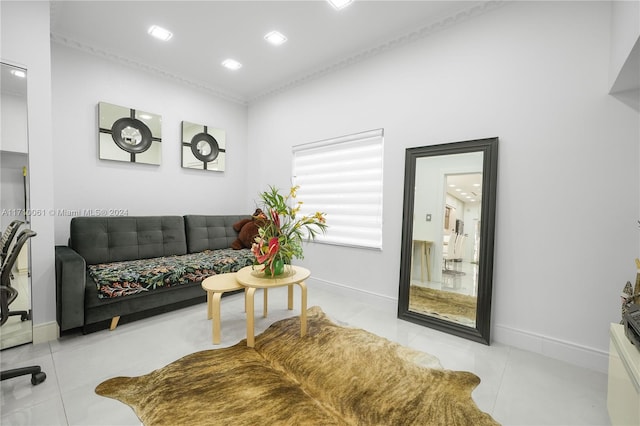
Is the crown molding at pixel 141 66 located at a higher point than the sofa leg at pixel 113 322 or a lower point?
higher

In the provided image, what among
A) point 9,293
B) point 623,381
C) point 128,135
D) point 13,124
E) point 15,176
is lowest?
point 623,381

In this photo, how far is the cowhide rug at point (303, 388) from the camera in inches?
58.1

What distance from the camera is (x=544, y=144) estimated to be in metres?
2.17

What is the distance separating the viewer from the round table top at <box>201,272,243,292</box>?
2.34 metres

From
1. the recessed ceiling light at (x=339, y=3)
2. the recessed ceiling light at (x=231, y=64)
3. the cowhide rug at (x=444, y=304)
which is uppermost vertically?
the recessed ceiling light at (x=339, y=3)

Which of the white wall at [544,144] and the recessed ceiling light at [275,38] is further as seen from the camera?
the recessed ceiling light at [275,38]

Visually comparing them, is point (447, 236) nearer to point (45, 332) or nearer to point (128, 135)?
point (45, 332)

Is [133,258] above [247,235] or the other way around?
the other way around

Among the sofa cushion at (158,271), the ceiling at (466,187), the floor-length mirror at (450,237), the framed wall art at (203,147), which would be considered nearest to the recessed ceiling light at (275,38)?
the framed wall art at (203,147)

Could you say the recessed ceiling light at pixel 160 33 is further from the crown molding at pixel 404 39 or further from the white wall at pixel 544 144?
the white wall at pixel 544 144

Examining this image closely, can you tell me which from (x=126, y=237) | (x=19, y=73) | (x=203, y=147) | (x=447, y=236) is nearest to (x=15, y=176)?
(x=19, y=73)

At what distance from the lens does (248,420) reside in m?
1.44

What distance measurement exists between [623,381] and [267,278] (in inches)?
86.8

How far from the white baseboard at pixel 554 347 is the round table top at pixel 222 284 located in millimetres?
2332
